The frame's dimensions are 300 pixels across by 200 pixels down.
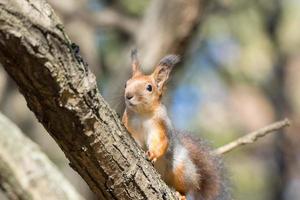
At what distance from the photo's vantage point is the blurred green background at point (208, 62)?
526 cm

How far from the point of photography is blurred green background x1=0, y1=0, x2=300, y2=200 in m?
5.26

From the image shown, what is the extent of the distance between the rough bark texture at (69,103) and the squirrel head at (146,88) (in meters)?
0.55

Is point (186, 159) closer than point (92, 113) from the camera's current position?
No

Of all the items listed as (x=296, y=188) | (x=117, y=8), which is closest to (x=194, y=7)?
(x=117, y=8)

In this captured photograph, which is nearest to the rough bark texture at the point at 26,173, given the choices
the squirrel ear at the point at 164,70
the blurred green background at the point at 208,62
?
the blurred green background at the point at 208,62

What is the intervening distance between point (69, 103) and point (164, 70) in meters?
1.22

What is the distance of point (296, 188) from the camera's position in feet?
33.7

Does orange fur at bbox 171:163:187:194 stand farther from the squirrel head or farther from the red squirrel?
the squirrel head

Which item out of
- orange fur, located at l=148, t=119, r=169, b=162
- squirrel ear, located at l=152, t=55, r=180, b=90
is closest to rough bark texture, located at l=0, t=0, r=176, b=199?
orange fur, located at l=148, t=119, r=169, b=162

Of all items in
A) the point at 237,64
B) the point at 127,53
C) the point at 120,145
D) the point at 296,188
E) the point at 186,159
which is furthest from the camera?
the point at 296,188

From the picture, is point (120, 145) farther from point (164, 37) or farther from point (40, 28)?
point (164, 37)

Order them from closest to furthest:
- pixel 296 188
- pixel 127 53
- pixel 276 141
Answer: pixel 127 53 → pixel 276 141 → pixel 296 188

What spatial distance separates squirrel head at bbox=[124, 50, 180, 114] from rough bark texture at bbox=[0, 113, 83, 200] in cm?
49

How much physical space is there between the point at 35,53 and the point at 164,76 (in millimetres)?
1393
